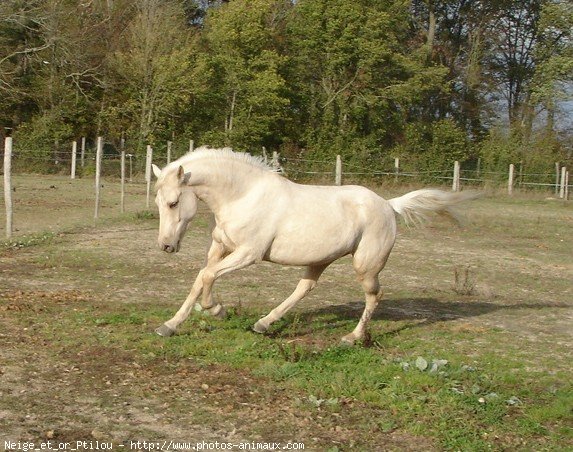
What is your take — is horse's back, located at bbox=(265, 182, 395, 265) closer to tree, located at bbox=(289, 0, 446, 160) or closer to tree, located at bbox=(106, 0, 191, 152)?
tree, located at bbox=(106, 0, 191, 152)

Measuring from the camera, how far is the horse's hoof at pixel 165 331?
704cm

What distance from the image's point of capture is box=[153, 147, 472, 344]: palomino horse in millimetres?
7129

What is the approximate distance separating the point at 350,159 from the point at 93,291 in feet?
97.9

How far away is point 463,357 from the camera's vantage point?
6988mm

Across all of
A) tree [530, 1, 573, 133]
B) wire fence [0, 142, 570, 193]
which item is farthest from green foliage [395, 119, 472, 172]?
tree [530, 1, 573, 133]

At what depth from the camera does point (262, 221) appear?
728cm

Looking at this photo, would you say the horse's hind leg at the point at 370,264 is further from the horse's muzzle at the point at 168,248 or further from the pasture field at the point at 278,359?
the horse's muzzle at the point at 168,248

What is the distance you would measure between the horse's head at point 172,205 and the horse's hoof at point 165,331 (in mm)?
687

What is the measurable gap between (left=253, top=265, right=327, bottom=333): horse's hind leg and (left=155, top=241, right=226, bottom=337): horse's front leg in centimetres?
64

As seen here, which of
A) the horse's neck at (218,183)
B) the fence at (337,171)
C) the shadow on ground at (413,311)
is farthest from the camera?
the fence at (337,171)

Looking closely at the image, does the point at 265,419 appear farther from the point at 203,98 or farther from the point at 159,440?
the point at 203,98

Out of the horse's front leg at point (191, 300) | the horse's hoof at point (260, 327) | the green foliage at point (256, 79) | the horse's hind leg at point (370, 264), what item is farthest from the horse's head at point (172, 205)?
the green foliage at point (256, 79)

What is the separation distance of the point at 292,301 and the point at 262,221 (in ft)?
3.04

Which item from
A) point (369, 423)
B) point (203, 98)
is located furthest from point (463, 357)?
point (203, 98)
